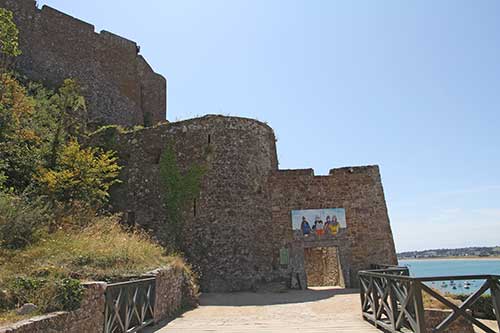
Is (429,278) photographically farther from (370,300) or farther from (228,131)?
(228,131)

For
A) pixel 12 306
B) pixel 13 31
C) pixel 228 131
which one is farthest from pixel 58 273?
pixel 228 131

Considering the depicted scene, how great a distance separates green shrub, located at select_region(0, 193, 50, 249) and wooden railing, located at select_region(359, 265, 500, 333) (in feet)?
22.7

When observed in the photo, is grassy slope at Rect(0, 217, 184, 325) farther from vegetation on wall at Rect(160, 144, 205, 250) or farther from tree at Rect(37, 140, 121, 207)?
vegetation on wall at Rect(160, 144, 205, 250)

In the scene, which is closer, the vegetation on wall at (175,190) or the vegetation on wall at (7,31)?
the vegetation on wall at (7,31)

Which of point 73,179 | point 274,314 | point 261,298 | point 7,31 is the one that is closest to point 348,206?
point 261,298

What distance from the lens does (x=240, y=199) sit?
1395 cm

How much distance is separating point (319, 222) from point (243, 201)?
136 inches

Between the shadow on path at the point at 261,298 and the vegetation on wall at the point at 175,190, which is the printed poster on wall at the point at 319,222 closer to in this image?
the shadow on path at the point at 261,298

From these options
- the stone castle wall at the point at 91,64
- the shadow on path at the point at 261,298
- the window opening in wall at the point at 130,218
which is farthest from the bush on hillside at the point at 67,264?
the stone castle wall at the point at 91,64

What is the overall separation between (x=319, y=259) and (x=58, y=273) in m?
15.7

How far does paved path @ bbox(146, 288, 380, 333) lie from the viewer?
6.46 meters

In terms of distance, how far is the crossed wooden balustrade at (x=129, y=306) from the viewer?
5.32 m

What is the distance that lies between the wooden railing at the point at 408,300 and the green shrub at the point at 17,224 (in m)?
6.92

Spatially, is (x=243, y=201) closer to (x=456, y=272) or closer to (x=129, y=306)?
(x=129, y=306)
